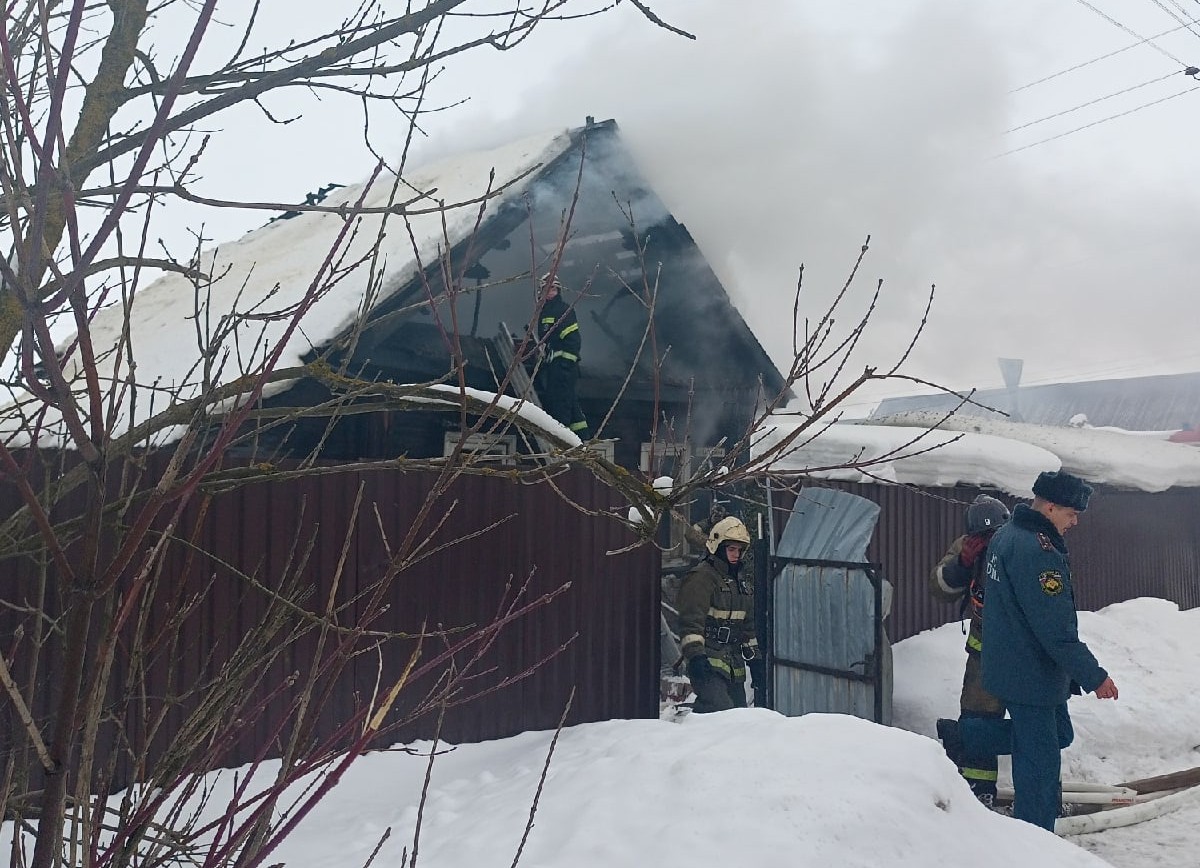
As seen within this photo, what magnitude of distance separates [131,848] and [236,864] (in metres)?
0.12

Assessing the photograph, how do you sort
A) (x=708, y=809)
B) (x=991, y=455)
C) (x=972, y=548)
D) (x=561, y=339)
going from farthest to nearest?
1. (x=991, y=455)
2. (x=561, y=339)
3. (x=972, y=548)
4. (x=708, y=809)

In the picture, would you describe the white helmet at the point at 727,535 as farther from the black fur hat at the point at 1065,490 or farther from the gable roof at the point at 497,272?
the gable roof at the point at 497,272

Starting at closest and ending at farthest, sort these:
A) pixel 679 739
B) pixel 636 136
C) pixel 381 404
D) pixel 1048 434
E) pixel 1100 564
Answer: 1. pixel 381 404
2. pixel 679 739
3. pixel 636 136
4. pixel 1100 564
5. pixel 1048 434

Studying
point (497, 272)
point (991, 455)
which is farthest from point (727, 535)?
point (991, 455)

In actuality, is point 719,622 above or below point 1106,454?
below

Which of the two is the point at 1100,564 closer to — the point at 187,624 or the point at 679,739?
the point at 679,739

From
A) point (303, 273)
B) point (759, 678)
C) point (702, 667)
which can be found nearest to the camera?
point (702, 667)

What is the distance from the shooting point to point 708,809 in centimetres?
310

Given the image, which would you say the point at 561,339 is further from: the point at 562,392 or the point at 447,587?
the point at 447,587

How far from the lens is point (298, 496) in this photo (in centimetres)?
467

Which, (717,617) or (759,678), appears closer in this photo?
(717,617)

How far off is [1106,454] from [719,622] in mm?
9794

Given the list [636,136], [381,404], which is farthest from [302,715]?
[636,136]

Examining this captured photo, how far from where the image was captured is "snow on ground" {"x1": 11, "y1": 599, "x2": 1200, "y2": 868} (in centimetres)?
295
